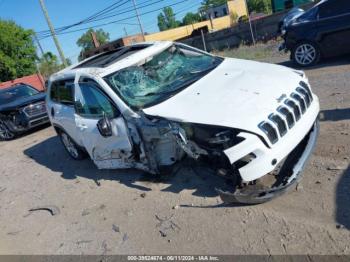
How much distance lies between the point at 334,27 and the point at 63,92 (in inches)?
266

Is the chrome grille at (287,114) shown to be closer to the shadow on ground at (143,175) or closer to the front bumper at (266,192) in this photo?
the front bumper at (266,192)

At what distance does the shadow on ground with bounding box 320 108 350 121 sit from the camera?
5707 mm

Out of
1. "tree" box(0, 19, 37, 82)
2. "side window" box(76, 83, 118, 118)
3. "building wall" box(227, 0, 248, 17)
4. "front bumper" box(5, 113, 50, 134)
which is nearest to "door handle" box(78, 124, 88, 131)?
"side window" box(76, 83, 118, 118)

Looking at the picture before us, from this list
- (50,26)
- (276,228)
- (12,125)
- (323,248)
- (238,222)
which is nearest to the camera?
(323,248)

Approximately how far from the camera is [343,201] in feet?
12.2

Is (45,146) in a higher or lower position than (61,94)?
lower

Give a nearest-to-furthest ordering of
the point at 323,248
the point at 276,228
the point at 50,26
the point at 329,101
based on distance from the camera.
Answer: the point at 323,248, the point at 276,228, the point at 329,101, the point at 50,26

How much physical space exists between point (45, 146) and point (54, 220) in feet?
15.4

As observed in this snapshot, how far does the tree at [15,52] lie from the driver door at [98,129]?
3204cm

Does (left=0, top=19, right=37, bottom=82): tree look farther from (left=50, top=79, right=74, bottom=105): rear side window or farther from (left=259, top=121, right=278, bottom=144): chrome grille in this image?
(left=259, top=121, right=278, bottom=144): chrome grille

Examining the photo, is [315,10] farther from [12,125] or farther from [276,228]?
[12,125]

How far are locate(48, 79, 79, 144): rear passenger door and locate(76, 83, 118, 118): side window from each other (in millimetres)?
483

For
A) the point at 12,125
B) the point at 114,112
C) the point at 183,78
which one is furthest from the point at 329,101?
the point at 12,125

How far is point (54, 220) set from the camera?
17.4 ft
